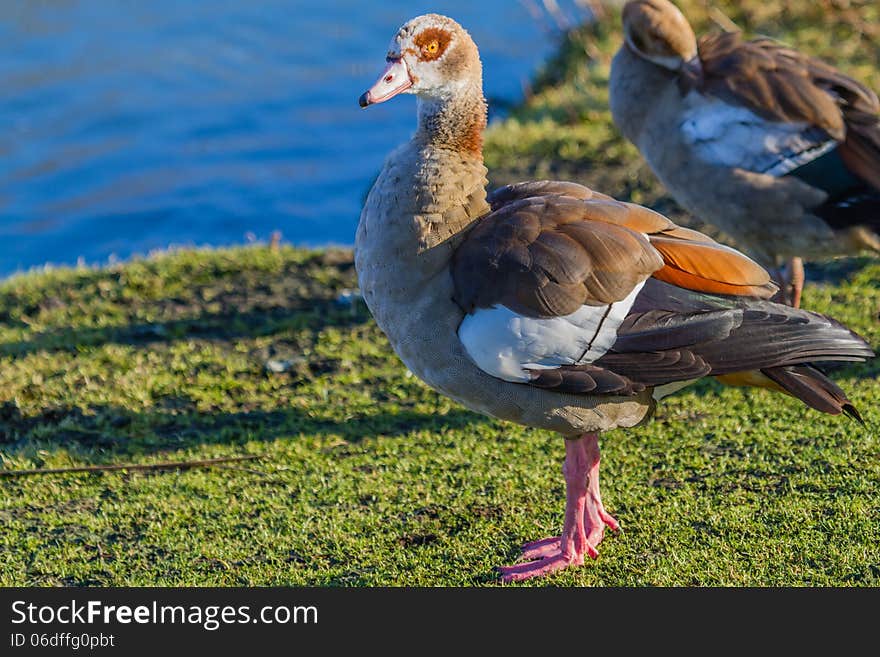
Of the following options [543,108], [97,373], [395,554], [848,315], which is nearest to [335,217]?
[543,108]

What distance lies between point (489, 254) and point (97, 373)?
2725 mm

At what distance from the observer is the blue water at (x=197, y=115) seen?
10.2 meters

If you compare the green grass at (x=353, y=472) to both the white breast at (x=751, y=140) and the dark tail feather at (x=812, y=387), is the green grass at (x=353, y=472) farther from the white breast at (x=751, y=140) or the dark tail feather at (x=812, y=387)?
the white breast at (x=751, y=140)

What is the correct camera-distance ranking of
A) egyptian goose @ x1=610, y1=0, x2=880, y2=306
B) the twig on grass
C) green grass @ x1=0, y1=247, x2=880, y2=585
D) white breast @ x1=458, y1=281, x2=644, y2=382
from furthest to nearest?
egyptian goose @ x1=610, y1=0, x2=880, y2=306, the twig on grass, green grass @ x1=0, y1=247, x2=880, y2=585, white breast @ x1=458, y1=281, x2=644, y2=382

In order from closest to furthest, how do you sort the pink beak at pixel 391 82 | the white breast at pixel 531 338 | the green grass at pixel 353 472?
the white breast at pixel 531 338
the pink beak at pixel 391 82
the green grass at pixel 353 472

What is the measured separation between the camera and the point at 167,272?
276 inches

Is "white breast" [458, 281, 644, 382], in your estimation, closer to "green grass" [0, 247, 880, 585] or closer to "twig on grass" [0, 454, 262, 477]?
"green grass" [0, 247, 880, 585]

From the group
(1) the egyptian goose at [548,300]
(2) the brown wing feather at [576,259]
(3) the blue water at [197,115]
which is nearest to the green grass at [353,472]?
(1) the egyptian goose at [548,300]

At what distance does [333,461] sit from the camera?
4953 mm

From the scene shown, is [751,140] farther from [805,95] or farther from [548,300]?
[548,300]

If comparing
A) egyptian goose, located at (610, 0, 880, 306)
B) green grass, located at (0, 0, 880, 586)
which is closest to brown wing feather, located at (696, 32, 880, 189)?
egyptian goose, located at (610, 0, 880, 306)

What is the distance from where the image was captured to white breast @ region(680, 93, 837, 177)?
18.3 ft

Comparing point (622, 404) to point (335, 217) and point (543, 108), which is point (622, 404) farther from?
point (335, 217)

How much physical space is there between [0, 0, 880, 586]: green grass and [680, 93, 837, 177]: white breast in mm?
847
